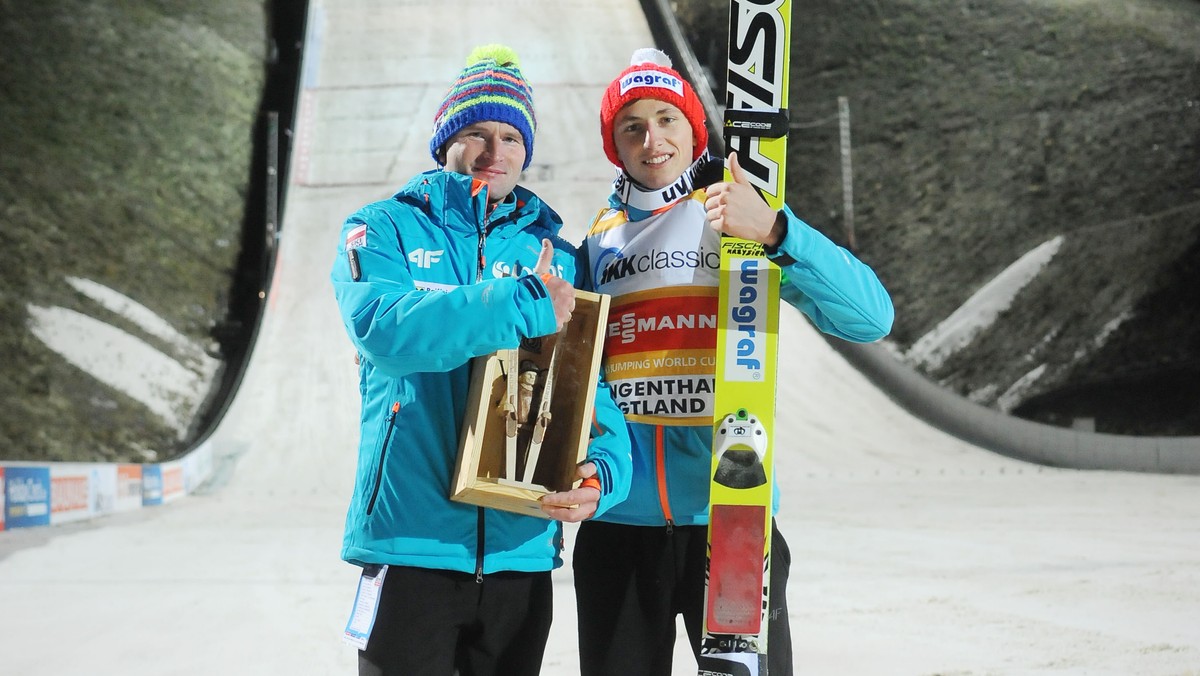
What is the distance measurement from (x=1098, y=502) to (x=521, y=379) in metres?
6.57

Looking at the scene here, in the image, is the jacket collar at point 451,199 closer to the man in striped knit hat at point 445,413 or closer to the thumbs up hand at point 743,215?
the man in striped knit hat at point 445,413

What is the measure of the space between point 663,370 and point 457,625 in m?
0.60

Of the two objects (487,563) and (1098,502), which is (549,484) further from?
(1098,502)

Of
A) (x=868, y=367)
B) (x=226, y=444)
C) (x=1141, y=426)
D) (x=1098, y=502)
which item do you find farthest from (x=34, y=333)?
(x=1141, y=426)

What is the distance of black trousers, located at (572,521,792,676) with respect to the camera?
73.5 inches

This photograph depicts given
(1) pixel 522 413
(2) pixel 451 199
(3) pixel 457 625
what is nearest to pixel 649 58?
(2) pixel 451 199

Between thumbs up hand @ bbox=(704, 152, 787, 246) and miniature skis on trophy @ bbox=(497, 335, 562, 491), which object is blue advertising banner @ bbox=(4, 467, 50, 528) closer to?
miniature skis on trophy @ bbox=(497, 335, 562, 491)

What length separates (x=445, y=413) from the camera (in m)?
1.61

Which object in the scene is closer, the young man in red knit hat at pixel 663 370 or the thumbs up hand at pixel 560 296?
the thumbs up hand at pixel 560 296

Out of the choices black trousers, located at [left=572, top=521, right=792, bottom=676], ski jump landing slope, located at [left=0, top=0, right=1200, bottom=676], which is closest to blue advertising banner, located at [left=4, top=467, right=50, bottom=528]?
ski jump landing slope, located at [left=0, top=0, right=1200, bottom=676]

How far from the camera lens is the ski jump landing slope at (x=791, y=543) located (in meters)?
3.42

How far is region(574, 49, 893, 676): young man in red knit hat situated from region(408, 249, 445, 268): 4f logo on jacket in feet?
1.44

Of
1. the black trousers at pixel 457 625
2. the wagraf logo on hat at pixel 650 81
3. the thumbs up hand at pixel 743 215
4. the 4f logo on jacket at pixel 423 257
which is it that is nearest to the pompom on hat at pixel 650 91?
the wagraf logo on hat at pixel 650 81

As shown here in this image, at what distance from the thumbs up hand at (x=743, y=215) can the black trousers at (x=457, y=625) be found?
0.68 metres
